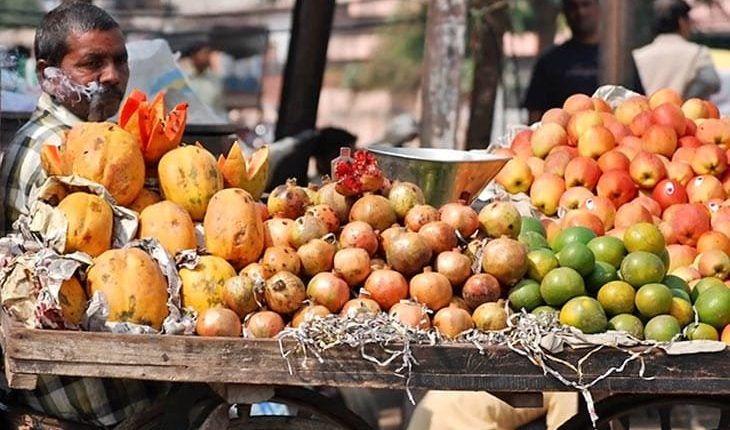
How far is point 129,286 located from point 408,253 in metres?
0.72

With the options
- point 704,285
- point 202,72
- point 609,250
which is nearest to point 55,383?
point 609,250

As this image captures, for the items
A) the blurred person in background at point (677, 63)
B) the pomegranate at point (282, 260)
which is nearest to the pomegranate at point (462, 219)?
the pomegranate at point (282, 260)

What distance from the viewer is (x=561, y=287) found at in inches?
133

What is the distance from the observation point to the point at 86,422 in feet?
11.7

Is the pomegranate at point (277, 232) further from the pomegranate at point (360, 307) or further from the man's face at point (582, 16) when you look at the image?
the man's face at point (582, 16)

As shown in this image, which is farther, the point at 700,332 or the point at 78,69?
the point at 78,69

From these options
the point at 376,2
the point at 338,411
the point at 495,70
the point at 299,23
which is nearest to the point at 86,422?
the point at 338,411

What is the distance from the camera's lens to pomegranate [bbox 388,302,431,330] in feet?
10.6

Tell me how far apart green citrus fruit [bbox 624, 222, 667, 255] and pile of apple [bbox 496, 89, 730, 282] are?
27 cm

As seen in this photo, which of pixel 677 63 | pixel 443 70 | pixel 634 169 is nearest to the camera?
pixel 634 169

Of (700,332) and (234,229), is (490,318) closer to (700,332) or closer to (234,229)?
(700,332)

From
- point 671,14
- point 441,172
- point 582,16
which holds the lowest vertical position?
point 441,172

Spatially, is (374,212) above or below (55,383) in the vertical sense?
above

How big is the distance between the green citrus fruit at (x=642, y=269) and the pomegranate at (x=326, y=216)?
793mm
